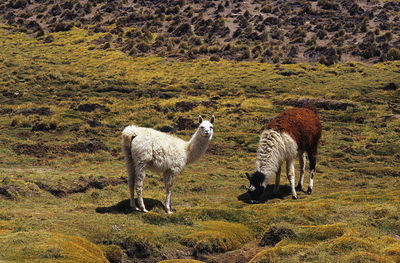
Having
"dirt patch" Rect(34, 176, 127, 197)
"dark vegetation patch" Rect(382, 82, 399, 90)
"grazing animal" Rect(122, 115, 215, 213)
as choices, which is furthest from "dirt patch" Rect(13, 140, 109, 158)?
"dark vegetation patch" Rect(382, 82, 399, 90)

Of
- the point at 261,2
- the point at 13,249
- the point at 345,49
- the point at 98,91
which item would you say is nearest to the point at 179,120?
the point at 98,91

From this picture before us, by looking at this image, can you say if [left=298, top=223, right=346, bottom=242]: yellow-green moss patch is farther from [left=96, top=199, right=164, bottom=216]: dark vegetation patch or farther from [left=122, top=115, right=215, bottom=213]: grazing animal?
[left=96, top=199, right=164, bottom=216]: dark vegetation patch

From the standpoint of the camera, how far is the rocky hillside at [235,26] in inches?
2653

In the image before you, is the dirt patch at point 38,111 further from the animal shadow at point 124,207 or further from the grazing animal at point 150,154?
the grazing animal at point 150,154

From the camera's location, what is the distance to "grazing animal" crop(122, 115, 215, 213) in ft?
48.4

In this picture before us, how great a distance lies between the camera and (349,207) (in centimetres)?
1552

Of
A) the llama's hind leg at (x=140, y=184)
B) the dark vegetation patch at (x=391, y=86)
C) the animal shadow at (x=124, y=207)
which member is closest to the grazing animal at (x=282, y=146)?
the animal shadow at (x=124, y=207)

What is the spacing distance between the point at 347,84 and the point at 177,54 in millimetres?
29367

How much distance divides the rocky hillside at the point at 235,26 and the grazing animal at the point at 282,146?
44460 millimetres

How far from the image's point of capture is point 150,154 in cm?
1478

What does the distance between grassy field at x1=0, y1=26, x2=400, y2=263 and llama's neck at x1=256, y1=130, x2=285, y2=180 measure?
1.53m

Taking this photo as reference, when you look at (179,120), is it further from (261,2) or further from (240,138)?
(261,2)

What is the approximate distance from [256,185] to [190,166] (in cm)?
991

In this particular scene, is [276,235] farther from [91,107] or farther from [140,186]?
[91,107]
